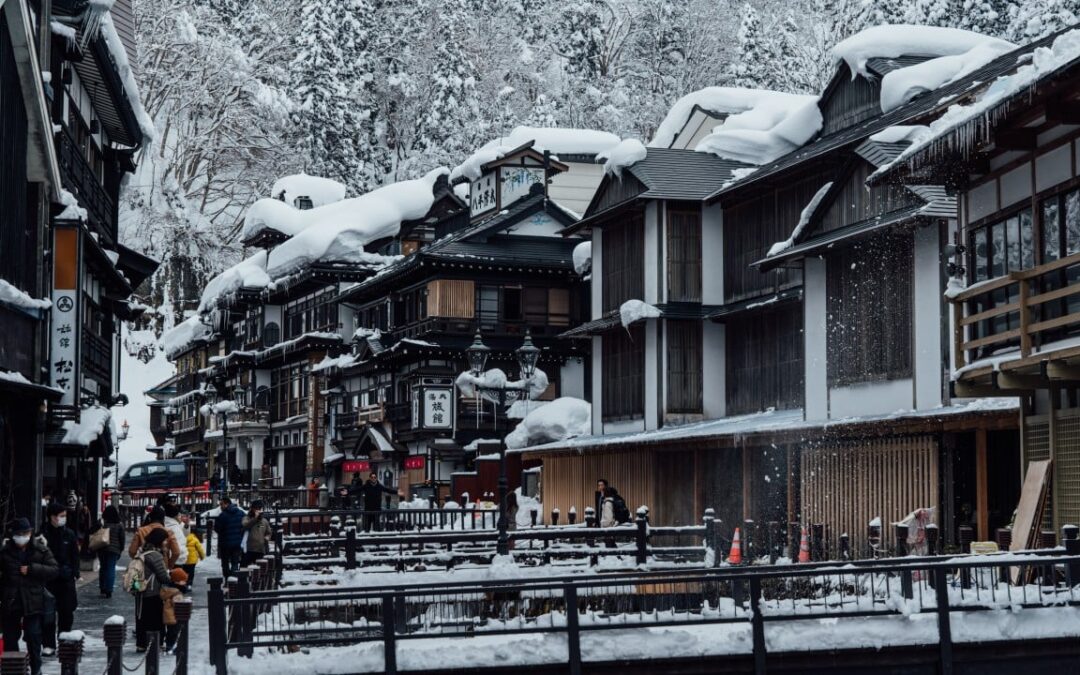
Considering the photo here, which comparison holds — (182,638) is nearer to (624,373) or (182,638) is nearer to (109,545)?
(109,545)

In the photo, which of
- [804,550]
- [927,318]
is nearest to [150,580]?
[804,550]

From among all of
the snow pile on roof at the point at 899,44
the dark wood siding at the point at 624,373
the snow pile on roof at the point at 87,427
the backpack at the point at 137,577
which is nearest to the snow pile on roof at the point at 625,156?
the dark wood siding at the point at 624,373

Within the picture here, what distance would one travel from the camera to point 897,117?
107 ft

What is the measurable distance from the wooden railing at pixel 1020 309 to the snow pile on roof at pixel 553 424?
24515 mm

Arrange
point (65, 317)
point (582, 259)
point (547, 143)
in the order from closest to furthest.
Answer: point (65, 317) < point (582, 259) < point (547, 143)

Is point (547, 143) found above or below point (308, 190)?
below

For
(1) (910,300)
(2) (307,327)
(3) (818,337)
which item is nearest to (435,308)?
(2) (307,327)

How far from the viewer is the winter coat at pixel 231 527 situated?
28703 mm

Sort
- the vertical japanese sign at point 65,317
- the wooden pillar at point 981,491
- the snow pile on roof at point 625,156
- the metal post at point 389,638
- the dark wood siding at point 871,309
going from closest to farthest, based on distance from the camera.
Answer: the metal post at point 389,638 → the wooden pillar at point 981,491 → the vertical japanese sign at point 65,317 → the dark wood siding at point 871,309 → the snow pile on roof at point 625,156

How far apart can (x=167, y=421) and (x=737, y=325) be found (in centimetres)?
6426

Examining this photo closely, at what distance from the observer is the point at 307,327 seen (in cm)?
7238

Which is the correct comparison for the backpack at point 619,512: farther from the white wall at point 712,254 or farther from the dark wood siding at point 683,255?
the white wall at point 712,254

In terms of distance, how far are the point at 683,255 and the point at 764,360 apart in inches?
160

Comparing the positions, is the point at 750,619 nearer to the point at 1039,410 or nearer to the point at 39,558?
the point at 39,558
